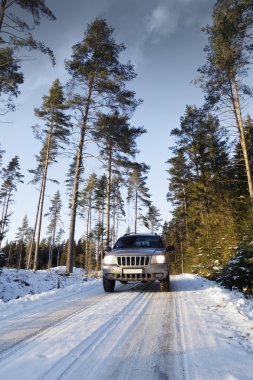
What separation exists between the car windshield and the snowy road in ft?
10.8

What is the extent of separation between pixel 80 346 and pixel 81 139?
589 inches

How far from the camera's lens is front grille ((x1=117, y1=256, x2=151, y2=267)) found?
25.5 ft

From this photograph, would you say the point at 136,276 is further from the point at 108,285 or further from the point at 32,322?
the point at 32,322

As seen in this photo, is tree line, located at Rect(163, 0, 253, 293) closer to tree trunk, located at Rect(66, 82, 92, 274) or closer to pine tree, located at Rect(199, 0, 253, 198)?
pine tree, located at Rect(199, 0, 253, 198)

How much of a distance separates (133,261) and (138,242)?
1719mm

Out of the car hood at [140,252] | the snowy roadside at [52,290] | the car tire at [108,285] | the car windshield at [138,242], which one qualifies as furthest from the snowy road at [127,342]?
the car windshield at [138,242]

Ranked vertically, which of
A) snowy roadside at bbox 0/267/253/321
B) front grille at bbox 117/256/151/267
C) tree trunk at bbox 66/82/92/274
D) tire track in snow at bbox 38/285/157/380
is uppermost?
tree trunk at bbox 66/82/92/274

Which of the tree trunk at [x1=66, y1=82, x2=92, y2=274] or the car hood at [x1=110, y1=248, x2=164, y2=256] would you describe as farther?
the tree trunk at [x1=66, y1=82, x2=92, y2=274]

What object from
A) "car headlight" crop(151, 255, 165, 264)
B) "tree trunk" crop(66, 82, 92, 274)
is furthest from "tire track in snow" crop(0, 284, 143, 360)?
"tree trunk" crop(66, 82, 92, 274)

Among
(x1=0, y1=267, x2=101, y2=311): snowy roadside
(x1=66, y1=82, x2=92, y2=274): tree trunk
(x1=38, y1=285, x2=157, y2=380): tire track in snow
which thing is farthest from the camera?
(x1=66, y1=82, x2=92, y2=274): tree trunk

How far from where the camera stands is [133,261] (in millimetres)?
7840

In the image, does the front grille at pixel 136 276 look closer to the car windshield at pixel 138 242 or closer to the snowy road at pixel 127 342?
the car windshield at pixel 138 242

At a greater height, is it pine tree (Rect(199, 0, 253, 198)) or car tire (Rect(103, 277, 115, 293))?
pine tree (Rect(199, 0, 253, 198))

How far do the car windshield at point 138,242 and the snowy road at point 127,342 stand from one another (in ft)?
10.8
